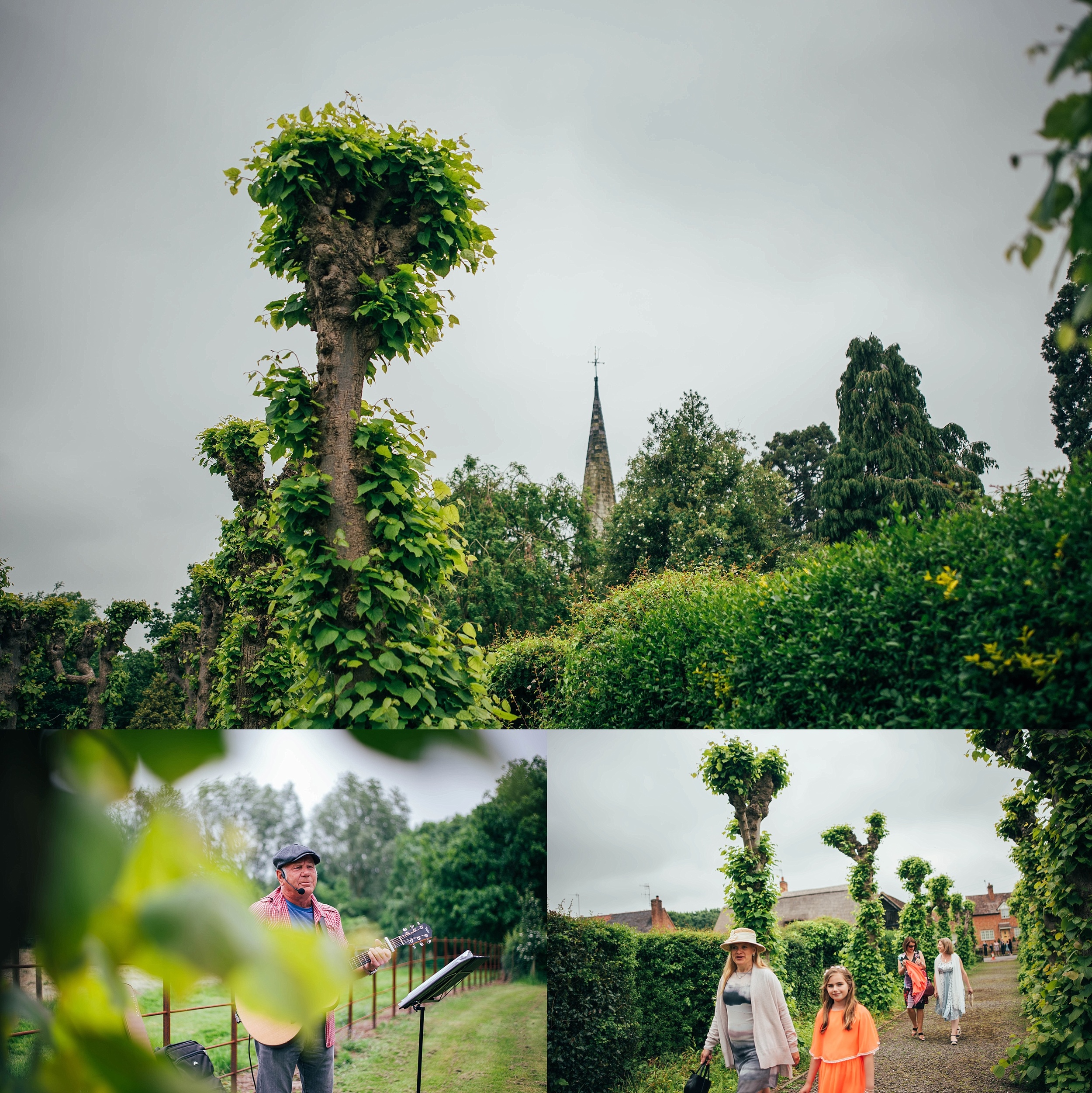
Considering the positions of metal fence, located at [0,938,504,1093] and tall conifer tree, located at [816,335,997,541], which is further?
tall conifer tree, located at [816,335,997,541]

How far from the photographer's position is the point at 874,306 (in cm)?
1100

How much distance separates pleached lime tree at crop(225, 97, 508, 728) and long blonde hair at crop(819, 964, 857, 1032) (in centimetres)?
247

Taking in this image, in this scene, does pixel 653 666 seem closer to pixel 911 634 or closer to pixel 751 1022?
pixel 911 634

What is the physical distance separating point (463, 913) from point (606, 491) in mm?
23820

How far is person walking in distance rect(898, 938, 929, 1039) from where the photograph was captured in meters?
4.87

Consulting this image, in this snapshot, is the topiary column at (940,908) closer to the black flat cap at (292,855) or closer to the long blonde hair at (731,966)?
the long blonde hair at (731,966)

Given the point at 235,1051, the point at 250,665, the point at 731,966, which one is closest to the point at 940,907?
the point at 731,966

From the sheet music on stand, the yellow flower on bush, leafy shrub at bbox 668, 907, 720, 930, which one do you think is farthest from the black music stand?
the yellow flower on bush

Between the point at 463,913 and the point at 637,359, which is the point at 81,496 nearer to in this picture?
the point at 463,913

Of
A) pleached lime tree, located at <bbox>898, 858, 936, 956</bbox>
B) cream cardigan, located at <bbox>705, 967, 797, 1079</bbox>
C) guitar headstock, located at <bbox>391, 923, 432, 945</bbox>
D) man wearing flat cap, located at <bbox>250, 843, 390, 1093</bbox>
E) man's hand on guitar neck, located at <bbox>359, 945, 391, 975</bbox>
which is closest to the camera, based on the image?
man's hand on guitar neck, located at <bbox>359, 945, 391, 975</bbox>

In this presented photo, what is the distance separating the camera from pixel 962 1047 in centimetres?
480

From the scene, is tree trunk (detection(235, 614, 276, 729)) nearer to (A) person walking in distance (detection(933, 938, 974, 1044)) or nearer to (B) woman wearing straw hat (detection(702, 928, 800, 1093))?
(B) woman wearing straw hat (detection(702, 928, 800, 1093))

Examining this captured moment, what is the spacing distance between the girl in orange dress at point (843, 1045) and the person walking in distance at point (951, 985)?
16.7 inches

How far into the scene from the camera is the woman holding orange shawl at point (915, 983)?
190 inches
